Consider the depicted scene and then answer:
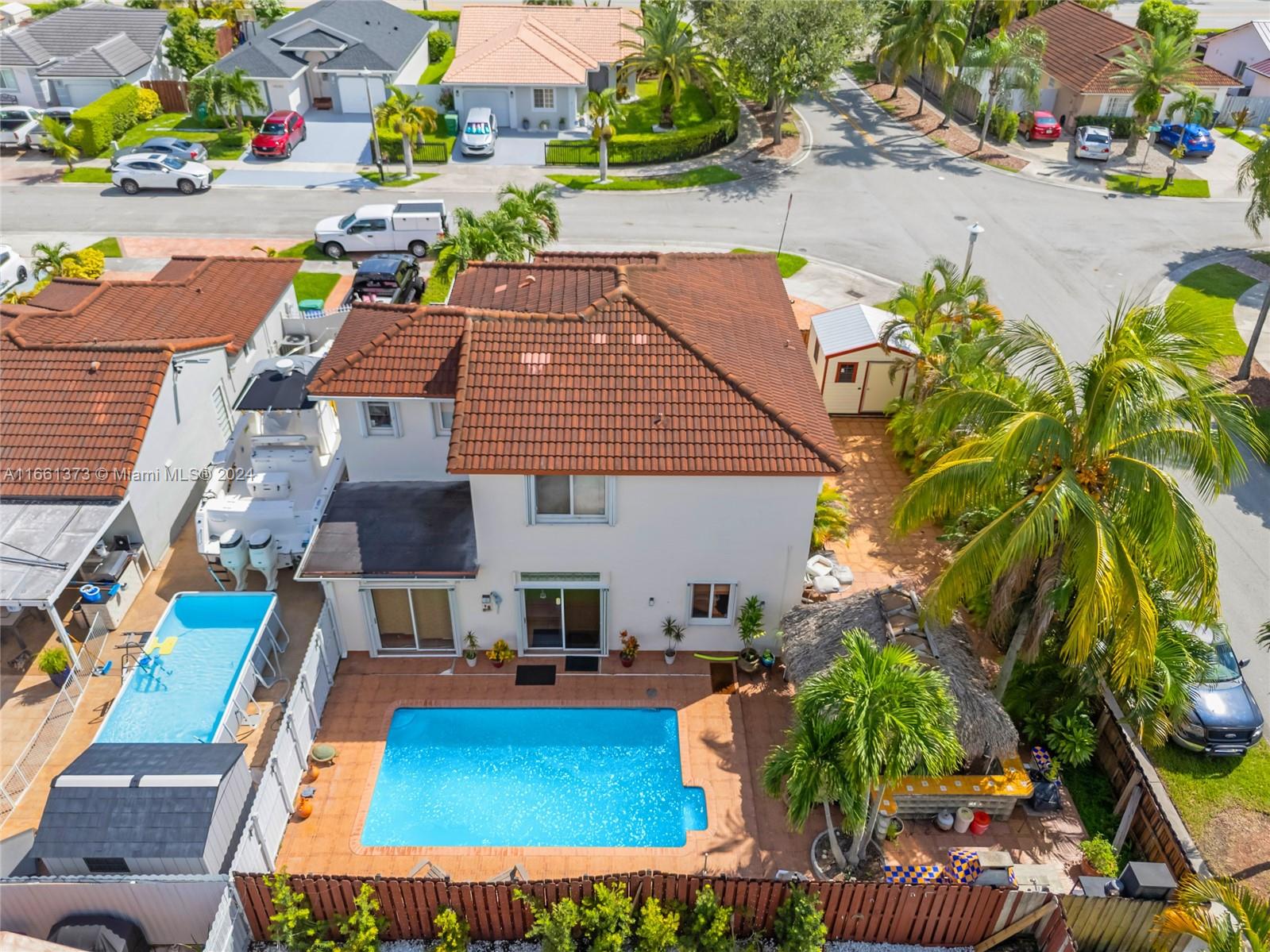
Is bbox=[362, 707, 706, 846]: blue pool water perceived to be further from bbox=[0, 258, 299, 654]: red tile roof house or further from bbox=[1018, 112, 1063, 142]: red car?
bbox=[1018, 112, 1063, 142]: red car

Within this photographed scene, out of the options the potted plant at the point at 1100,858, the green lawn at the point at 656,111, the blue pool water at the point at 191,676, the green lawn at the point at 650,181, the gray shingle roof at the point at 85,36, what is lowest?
the potted plant at the point at 1100,858

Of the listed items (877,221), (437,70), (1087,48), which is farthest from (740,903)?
(437,70)

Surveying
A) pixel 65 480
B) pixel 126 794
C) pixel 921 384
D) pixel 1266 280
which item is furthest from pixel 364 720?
pixel 1266 280

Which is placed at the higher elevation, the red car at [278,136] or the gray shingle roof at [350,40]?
the gray shingle roof at [350,40]

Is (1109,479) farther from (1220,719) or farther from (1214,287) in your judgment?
(1214,287)

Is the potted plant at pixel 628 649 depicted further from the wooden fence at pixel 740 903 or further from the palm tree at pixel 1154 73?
the palm tree at pixel 1154 73

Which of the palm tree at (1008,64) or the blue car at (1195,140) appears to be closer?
the palm tree at (1008,64)

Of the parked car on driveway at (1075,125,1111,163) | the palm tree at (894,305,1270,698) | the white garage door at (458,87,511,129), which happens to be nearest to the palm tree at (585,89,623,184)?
the white garage door at (458,87,511,129)

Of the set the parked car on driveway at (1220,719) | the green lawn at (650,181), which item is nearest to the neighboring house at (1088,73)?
the green lawn at (650,181)
